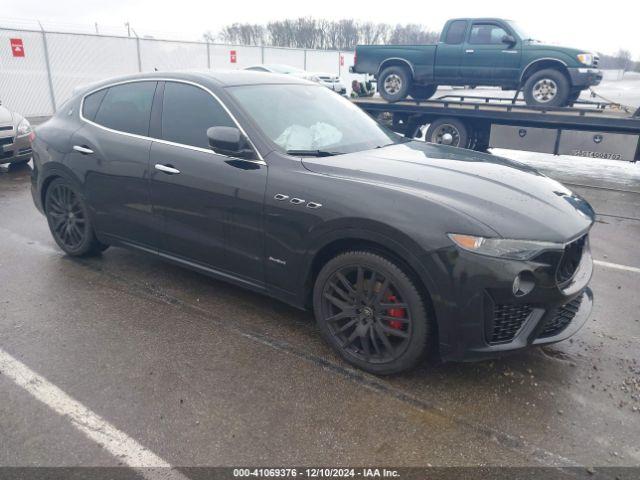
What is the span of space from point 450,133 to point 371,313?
27.8ft

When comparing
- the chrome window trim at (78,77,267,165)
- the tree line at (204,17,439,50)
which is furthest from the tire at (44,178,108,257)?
the tree line at (204,17,439,50)

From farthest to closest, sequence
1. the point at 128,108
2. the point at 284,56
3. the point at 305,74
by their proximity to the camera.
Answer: the point at 284,56 < the point at 305,74 < the point at 128,108

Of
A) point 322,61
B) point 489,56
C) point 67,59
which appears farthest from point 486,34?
point 322,61

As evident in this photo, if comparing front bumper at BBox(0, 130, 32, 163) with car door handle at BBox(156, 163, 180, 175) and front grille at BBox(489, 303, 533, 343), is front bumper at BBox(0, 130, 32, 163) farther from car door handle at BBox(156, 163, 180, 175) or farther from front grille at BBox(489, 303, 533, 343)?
front grille at BBox(489, 303, 533, 343)

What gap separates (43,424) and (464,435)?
7.03 ft

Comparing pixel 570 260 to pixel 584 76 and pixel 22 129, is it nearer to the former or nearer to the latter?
pixel 584 76

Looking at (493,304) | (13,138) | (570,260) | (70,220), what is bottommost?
(13,138)

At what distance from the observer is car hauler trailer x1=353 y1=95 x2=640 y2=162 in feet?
29.5

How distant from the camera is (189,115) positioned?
3771mm

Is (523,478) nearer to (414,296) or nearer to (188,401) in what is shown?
(414,296)

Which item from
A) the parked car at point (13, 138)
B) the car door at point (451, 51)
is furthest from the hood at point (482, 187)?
the car door at point (451, 51)

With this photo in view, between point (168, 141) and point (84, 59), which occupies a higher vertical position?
point (168, 141)

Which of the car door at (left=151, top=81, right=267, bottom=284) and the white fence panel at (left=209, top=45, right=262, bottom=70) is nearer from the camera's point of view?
the car door at (left=151, top=81, right=267, bottom=284)

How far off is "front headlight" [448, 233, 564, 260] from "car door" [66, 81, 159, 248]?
2.40 metres
